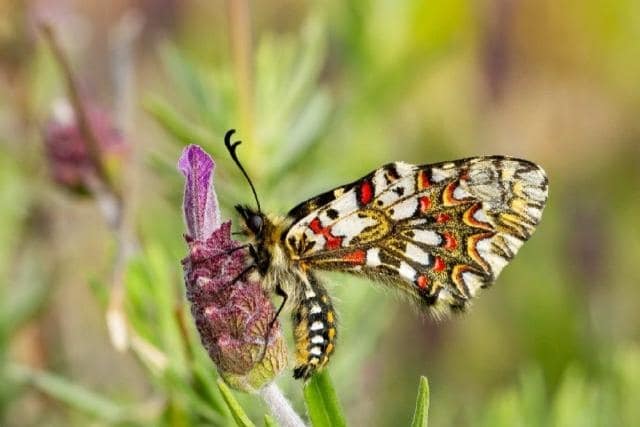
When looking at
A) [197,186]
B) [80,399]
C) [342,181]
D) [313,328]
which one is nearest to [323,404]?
[313,328]

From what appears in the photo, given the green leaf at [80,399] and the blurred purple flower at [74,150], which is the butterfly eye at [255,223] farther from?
the blurred purple flower at [74,150]

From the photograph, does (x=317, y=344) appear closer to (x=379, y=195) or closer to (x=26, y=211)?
(x=379, y=195)

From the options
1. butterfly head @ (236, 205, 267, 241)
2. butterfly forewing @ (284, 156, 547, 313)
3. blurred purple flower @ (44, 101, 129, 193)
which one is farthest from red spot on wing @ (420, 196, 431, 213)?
blurred purple flower @ (44, 101, 129, 193)

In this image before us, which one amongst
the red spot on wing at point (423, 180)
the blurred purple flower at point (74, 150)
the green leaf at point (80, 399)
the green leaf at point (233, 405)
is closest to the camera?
the green leaf at point (233, 405)

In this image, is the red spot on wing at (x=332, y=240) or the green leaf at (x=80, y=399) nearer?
the red spot on wing at (x=332, y=240)

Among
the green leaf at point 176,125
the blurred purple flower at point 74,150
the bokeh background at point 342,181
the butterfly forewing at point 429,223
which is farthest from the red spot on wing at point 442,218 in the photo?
the blurred purple flower at point 74,150

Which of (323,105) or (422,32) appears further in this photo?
(422,32)

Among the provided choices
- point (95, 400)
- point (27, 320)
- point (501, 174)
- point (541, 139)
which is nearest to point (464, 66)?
point (541, 139)
